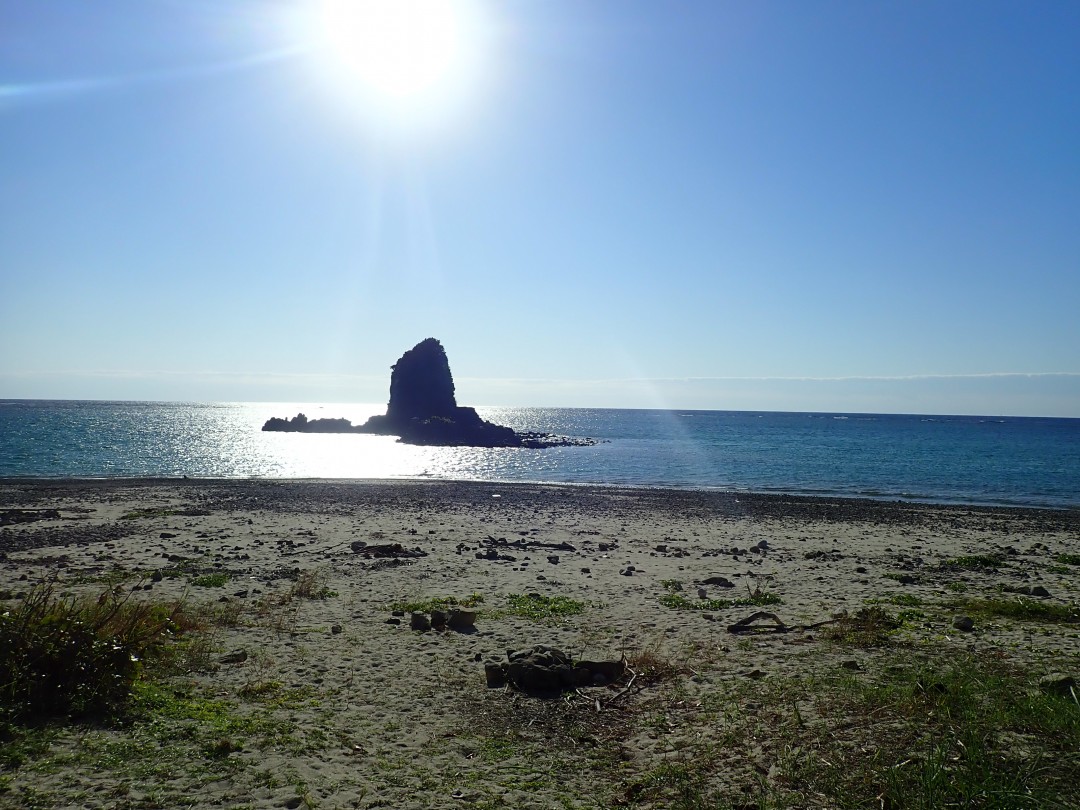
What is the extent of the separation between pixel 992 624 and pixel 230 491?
36.8 metres

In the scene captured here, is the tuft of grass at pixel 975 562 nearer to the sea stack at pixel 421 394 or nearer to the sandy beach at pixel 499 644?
the sandy beach at pixel 499 644

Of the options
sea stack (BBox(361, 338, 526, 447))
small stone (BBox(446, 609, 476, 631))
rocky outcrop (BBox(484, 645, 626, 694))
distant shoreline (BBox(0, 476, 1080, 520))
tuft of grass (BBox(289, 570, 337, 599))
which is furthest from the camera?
sea stack (BBox(361, 338, 526, 447))

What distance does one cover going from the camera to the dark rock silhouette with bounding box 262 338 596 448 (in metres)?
107

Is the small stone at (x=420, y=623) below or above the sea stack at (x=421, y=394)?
below

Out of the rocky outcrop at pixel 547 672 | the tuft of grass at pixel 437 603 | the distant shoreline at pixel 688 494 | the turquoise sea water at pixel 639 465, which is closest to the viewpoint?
the rocky outcrop at pixel 547 672

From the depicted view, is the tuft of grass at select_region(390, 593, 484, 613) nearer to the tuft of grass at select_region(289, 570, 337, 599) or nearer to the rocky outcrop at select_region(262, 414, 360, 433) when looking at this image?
the tuft of grass at select_region(289, 570, 337, 599)

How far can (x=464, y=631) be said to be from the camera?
1188cm

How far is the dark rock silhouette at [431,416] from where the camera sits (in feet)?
351

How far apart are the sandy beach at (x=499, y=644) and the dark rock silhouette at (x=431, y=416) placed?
7967cm


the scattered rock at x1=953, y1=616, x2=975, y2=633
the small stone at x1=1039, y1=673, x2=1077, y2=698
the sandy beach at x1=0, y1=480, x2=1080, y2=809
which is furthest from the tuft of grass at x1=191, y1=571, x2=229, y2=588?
the small stone at x1=1039, y1=673, x2=1077, y2=698

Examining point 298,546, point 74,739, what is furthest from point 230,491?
point 74,739

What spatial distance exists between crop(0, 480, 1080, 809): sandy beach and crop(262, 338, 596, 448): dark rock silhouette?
7967cm

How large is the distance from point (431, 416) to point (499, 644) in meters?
112

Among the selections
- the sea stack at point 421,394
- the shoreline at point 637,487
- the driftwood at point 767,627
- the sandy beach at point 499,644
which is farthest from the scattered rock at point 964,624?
the sea stack at point 421,394
